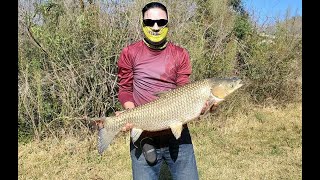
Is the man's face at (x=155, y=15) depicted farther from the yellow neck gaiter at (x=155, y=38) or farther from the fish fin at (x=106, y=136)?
the fish fin at (x=106, y=136)

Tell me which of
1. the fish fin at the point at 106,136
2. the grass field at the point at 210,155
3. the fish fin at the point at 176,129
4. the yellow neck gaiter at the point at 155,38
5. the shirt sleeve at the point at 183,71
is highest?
the yellow neck gaiter at the point at 155,38

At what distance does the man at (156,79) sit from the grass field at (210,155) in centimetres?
302

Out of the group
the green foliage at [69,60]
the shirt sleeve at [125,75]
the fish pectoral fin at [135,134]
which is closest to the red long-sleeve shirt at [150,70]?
the shirt sleeve at [125,75]

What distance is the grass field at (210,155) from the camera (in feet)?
21.7

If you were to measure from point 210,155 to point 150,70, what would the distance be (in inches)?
181

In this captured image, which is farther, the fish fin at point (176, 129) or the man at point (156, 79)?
the man at point (156, 79)

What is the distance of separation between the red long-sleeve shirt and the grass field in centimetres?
315

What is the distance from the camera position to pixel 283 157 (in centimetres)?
737

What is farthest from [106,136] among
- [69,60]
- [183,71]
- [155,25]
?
[69,60]
